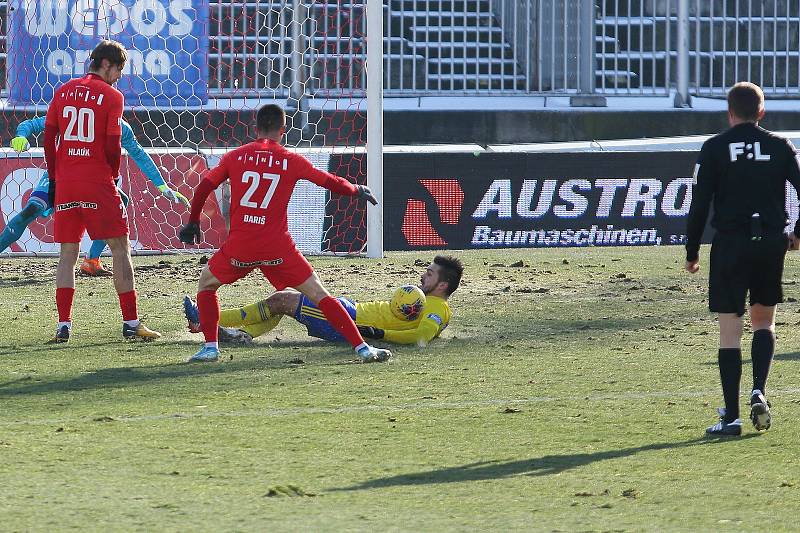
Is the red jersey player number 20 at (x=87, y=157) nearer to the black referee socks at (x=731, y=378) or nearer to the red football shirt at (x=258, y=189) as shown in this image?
the red football shirt at (x=258, y=189)

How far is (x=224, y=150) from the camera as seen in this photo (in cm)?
1552

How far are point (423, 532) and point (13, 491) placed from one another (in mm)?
1464

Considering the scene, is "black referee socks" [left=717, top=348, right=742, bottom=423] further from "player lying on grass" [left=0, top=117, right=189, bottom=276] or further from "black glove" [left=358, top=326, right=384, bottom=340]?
"player lying on grass" [left=0, top=117, right=189, bottom=276]

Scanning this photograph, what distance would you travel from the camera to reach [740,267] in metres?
6.33

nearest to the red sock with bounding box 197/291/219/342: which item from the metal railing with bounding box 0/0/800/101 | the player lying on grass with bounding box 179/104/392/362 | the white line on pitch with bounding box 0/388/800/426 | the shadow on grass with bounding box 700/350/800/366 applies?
the player lying on grass with bounding box 179/104/392/362

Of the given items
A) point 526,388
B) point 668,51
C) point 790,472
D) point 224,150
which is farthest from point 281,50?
point 790,472

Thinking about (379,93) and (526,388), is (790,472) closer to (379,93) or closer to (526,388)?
(526,388)

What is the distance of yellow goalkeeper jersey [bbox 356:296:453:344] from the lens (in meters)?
8.83

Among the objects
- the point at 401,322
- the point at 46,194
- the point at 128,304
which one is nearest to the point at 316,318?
the point at 401,322

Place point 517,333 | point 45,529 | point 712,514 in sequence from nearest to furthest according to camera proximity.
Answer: point 45,529
point 712,514
point 517,333

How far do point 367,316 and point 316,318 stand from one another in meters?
0.30

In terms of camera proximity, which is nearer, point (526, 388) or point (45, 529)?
point (45, 529)

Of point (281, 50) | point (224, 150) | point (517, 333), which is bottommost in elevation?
point (517, 333)

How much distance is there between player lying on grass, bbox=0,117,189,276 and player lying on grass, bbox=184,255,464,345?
4.26 ft
